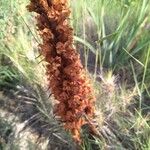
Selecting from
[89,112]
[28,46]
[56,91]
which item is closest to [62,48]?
[56,91]

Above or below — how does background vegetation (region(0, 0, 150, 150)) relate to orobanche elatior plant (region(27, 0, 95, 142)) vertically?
below

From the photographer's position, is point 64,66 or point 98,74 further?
point 98,74

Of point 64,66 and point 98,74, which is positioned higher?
point 64,66

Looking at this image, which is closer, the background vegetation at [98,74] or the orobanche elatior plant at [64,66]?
the orobanche elatior plant at [64,66]

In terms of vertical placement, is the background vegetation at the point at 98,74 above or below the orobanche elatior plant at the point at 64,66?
below
